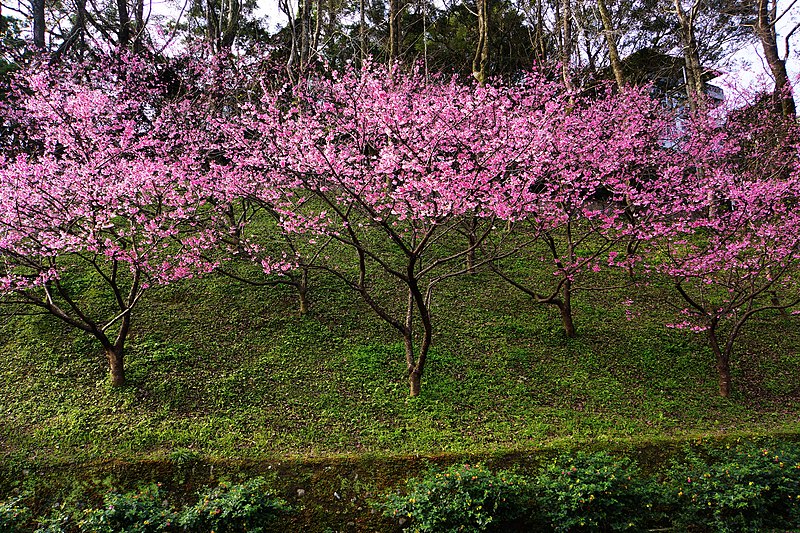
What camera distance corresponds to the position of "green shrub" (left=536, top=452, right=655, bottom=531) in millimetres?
3650

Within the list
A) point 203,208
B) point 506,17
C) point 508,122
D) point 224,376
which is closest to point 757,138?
point 508,122

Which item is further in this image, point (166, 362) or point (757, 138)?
point (757, 138)

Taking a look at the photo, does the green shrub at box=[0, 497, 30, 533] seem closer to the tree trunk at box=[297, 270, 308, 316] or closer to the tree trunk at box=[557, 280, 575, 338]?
the tree trunk at box=[297, 270, 308, 316]

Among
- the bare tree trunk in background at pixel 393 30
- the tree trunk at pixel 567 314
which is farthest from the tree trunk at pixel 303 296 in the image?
the bare tree trunk in background at pixel 393 30

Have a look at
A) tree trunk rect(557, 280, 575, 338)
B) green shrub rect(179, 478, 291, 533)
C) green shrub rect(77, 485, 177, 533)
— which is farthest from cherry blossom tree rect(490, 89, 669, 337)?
green shrub rect(77, 485, 177, 533)

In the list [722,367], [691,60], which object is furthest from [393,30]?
[722,367]

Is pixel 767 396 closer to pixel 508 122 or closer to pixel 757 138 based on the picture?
pixel 508 122

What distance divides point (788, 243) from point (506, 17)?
→ 518 inches

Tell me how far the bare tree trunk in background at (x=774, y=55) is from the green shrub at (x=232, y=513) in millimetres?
12418

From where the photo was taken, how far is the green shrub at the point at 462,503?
3635mm

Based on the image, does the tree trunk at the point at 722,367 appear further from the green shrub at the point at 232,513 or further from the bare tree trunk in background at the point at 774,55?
the bare tree trunk in background at the point at 774,55

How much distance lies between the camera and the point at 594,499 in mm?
3717

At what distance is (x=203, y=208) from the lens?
10.9m

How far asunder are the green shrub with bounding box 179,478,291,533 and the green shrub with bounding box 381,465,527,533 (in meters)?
0.94
